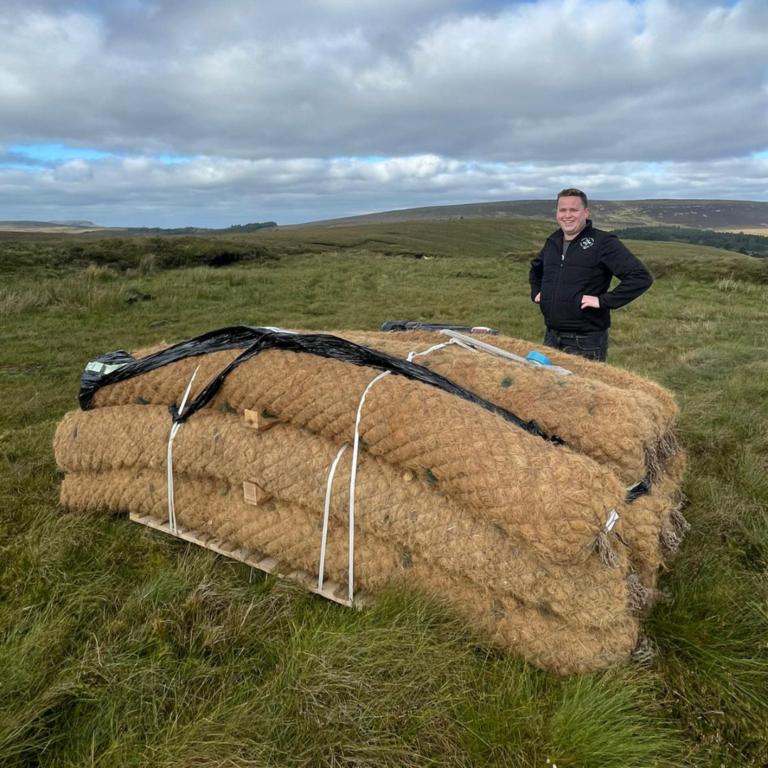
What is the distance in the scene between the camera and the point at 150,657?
2555 mm

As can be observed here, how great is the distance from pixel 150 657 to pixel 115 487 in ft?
5.46

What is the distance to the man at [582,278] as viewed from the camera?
468 cm

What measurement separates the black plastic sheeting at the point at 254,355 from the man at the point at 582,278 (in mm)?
2297

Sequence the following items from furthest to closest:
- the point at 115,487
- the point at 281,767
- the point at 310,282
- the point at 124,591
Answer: the point at 310,282
the point at 115,487
the point at 124,591
the point at 281,767

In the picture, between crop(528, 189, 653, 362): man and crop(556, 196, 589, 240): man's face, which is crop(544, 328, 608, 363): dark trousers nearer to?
crop(528, 189, 653, 362): man

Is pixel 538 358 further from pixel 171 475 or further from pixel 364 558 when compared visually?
pixel 171 475

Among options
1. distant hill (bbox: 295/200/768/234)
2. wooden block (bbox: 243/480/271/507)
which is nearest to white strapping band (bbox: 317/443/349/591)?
wooden block (bbox: 243/480/271/507)

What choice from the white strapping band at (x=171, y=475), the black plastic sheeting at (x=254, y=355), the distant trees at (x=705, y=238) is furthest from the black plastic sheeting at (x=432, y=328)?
the distant trees at (x=705, y=238)

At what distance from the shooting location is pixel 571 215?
15.4ft

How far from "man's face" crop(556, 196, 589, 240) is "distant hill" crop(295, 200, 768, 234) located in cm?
13329

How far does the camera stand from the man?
468cm

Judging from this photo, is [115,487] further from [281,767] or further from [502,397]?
[502,397]

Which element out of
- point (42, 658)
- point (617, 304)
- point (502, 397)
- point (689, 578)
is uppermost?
point (617, 304)

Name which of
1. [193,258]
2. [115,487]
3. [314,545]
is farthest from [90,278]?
[314,545]
